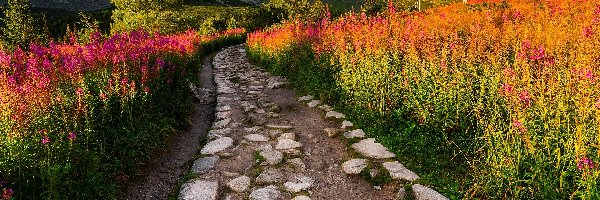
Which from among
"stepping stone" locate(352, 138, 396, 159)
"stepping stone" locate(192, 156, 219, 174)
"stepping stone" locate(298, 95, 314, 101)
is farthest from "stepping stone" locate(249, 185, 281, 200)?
"stepping stone" locate(298, 95, 314, 101)

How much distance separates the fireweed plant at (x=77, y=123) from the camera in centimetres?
321

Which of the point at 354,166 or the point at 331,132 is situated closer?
the point at 354,166

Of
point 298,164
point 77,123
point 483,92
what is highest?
point 77,123

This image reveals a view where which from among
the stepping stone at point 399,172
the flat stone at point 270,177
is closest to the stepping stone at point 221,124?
the flat stone at point 270,177

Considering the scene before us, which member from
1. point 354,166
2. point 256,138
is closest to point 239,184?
point 354,166

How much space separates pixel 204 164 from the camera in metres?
5.11

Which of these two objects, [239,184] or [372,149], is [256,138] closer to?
[239,184]

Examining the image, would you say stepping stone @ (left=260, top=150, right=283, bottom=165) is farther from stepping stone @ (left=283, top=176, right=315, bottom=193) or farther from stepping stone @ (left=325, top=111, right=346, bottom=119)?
stepping stone @ (left=325, top=111, right=346, bottom=119)

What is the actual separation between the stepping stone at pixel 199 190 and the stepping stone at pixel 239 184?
0.17 m

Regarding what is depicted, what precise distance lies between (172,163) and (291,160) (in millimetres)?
1595

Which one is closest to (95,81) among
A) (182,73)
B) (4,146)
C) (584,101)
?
(4,146)

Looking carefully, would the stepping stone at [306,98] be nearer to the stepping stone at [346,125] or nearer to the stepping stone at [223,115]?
the stepping stone at [223,115]

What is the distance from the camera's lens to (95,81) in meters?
5.03

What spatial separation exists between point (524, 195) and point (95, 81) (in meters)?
4.91
